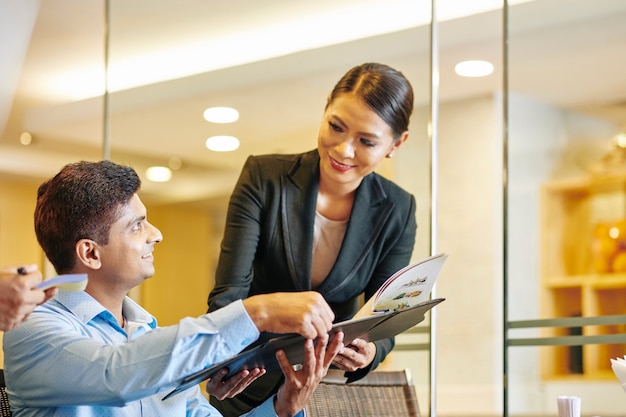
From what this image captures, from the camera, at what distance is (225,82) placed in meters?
3.40

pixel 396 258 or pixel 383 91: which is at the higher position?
pixel 383 91

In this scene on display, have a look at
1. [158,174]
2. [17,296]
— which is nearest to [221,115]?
[158,174]

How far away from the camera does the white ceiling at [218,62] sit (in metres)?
3.11

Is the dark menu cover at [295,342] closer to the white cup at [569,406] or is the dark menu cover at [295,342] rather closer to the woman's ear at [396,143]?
the white cup at [569,406]

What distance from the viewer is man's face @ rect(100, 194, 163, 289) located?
1.77m

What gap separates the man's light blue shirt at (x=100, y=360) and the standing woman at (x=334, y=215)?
0.68m

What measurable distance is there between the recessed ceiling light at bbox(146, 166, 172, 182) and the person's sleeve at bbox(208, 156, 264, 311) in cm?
107

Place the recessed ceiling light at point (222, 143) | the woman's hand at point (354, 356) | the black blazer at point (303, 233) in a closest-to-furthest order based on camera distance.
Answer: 1. the woman's hand at point (354, 356)
2. the black blazer at point (303, 233)
3. the recessed ceiling light at point (222, 143)

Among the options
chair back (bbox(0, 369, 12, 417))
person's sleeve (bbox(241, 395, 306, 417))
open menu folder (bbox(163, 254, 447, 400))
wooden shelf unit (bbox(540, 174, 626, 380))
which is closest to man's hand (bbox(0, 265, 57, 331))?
open menu folder (bbox(163, 254, 447, 400))

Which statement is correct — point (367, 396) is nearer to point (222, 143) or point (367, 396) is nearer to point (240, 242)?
point (240, 242)

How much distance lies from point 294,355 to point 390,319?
19 cm

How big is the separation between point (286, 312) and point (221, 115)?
6.23ft

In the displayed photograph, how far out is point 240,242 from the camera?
2340mm

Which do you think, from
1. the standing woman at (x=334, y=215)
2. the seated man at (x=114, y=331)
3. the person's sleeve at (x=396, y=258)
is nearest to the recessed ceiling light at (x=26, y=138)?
the standing woman at (x=334, y=215)
